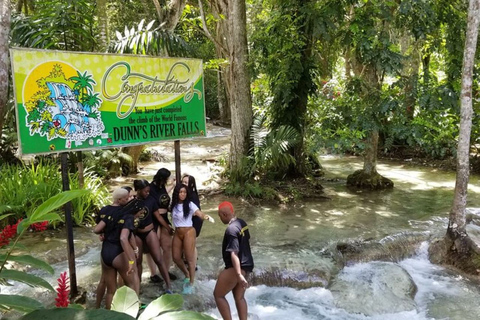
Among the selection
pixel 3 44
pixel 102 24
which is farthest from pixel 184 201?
pixel 102 24

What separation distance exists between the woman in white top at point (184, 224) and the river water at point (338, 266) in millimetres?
464

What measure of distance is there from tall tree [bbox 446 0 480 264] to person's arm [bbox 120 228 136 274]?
4980 millimetres

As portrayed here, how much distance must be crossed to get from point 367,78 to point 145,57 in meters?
6.74

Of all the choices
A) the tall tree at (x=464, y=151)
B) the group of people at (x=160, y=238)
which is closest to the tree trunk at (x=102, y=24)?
the group of people at (x=160, y=238)

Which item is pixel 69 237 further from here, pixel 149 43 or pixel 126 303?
pixel 149 43

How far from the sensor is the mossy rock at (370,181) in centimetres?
1123

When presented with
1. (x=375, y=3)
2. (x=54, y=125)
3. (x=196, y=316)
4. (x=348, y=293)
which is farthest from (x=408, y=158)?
(x=196, y=316)

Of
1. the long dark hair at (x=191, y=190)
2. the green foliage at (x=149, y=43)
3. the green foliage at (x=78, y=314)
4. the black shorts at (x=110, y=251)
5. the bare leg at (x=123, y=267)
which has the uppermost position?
the green foliage at (x=149, y=43)

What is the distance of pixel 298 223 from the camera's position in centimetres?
826

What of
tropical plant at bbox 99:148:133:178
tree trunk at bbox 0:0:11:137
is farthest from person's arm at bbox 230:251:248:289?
tropical plant at bbox 99:148:133:178

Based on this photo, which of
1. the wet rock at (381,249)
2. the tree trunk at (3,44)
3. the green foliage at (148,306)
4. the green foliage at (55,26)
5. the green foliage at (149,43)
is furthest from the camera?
the green foliage at (149,43)

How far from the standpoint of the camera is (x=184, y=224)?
4992 millimetres

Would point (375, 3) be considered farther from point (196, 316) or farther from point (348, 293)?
point (196, 316)

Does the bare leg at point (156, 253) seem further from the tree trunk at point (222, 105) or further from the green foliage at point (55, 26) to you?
→ the tree trunk at point (222, 105)
